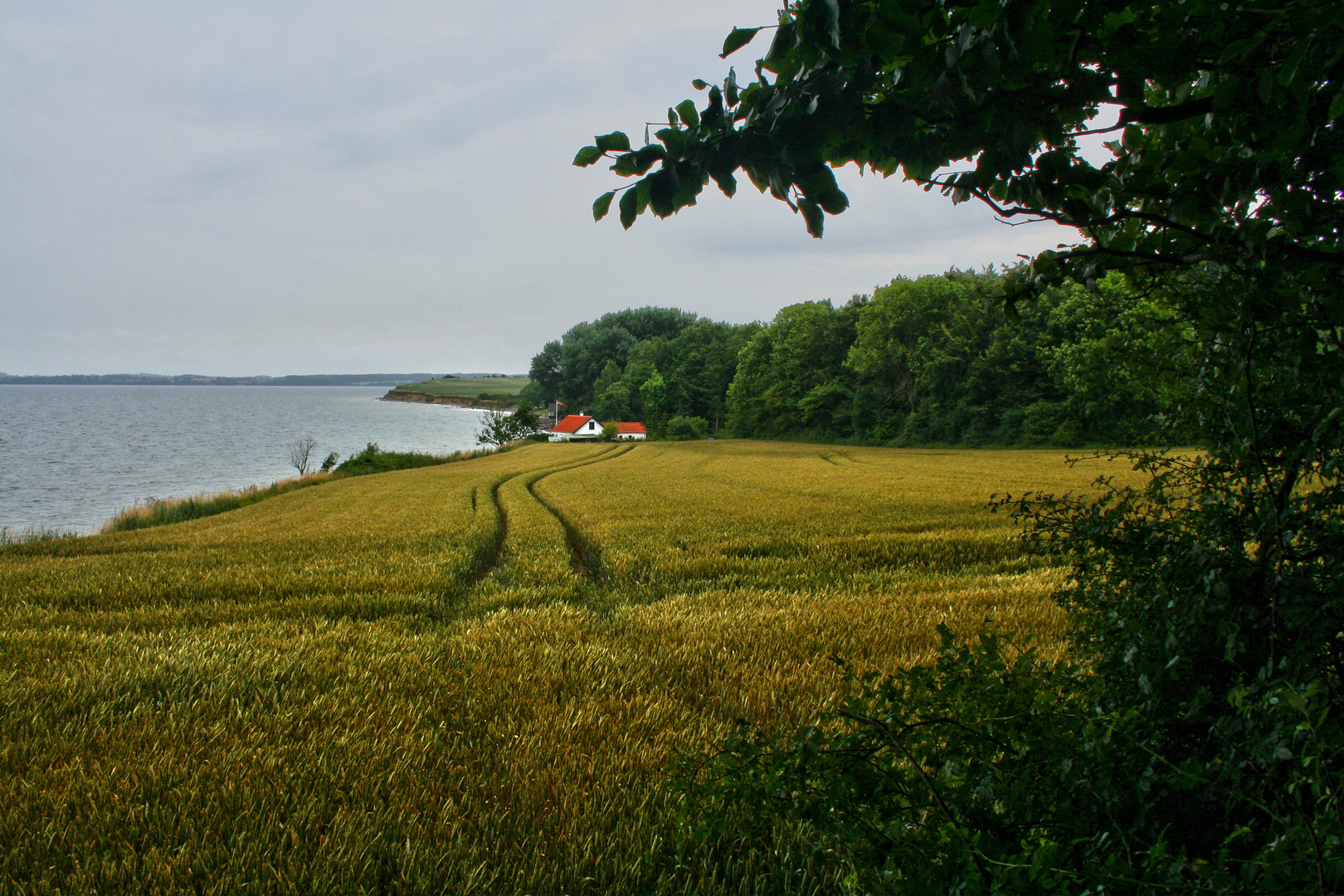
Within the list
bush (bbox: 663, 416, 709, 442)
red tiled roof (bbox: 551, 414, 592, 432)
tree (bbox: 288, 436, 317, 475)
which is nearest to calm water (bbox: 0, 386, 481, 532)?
tree (bbox: 288, 436, 317, 475)

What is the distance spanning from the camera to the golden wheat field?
257 cm

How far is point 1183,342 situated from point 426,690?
464cm

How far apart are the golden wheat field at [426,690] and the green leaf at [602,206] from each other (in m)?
2.41

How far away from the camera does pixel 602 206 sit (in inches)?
70.7

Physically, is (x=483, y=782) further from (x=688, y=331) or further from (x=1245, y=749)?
(x=688, y=331)

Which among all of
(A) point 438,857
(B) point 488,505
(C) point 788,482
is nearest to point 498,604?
(A) point 438,857

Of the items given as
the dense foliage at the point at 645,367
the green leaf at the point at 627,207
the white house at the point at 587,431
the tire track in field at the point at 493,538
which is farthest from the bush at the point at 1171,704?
the dense foliage at the point at 645,367

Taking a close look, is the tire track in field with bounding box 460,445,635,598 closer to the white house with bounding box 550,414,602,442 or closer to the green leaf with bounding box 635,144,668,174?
the green leaf with bounding box 635,144,668,174

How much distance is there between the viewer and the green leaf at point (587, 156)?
66.6 inches

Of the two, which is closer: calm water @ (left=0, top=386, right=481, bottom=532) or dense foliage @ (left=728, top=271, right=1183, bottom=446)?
calm water @ (left=0, top=386, right=481, bottom=532)

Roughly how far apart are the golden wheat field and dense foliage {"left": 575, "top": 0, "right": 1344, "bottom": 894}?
110 cm

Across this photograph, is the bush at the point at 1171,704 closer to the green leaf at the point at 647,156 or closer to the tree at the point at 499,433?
the green leaf at the point at 647,156

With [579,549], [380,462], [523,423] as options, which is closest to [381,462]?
[380,462]

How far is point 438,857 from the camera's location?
2566 millimetres
